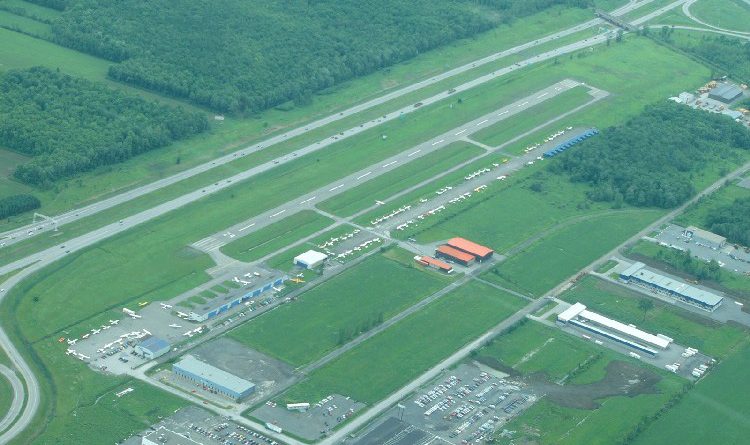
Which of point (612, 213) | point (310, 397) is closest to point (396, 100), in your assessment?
point (612, 213)

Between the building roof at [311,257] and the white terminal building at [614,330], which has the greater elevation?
the building roof at [311,257]

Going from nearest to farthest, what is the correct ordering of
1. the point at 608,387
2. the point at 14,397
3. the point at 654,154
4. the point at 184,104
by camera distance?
the point at 14,397 → the point at 608,387 → the point at 654,154 → the point at 184,104

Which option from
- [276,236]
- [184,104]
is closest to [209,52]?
[184,104]

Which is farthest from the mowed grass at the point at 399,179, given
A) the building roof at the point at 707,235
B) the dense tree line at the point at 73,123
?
the building roof at the point at 707,235

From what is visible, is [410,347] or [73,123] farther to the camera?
[73,123]

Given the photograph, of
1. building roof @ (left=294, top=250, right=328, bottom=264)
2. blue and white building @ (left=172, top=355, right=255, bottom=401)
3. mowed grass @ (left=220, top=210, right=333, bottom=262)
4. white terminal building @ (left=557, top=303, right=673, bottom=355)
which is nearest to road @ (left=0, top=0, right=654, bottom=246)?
mowed grass @ (left=220, top=210, right=333, bottom=262)

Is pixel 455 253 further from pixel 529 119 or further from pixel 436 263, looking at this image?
pixel 529 119

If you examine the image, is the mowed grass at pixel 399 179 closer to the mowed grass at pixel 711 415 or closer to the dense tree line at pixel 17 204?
the dense tree line at pixel 17 204

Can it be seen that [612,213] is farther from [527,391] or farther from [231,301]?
[231,301]
